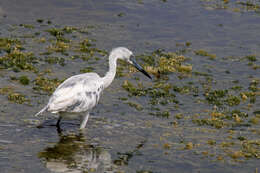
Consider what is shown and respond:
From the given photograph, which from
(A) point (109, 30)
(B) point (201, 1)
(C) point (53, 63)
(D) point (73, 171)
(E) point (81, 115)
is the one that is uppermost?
(B) point (201, 1)

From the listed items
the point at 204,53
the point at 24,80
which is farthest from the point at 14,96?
the point at 204,53

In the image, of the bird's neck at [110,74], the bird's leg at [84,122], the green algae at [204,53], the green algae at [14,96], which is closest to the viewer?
the bird's leg at [84,122]

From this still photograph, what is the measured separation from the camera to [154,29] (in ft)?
110

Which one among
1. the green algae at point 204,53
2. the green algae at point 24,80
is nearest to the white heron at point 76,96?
the green algae at point 24,80

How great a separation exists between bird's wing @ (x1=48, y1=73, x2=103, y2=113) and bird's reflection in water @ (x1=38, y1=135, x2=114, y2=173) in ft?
3.55

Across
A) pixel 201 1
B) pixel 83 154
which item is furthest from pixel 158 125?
pixel 201 1

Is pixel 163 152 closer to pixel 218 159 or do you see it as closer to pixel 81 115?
pixel 218 159

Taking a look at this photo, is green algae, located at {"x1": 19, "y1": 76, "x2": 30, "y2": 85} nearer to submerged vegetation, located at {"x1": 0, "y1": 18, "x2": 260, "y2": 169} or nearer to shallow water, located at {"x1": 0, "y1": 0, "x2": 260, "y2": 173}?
submerged vegetation, located at {"x1": 0, "y1": 18, "x2": 260, "y2": 169}

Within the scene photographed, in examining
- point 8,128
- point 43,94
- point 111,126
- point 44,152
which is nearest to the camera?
point 44,152

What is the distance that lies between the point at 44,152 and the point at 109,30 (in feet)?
61.9

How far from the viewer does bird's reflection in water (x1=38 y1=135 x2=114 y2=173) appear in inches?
544

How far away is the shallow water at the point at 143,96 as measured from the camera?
15.0 metres

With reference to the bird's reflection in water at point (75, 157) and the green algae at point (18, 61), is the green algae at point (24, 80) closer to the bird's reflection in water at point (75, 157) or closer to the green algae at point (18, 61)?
the green algae at point (18, 61)

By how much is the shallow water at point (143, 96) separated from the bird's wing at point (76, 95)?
1.00 metres
